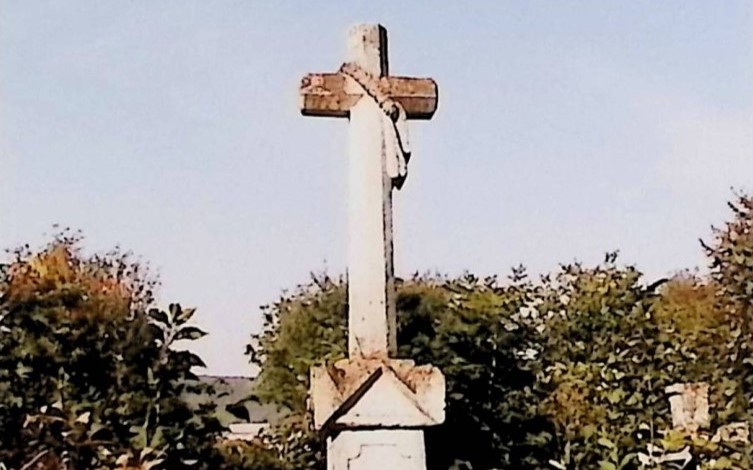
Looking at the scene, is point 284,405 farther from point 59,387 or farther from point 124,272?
point 124,272

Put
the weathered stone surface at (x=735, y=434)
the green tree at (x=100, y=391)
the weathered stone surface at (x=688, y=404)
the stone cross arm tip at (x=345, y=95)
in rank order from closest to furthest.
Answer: the weathered stone surface at (x=735, y=434) → the green tree at (x=100, y=391) → the stone cross arm tip at (x=345, y=95) → the weathered stone surface at (x=688, y=404)

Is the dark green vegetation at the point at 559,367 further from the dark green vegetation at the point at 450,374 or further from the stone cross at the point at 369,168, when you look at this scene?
the stone cross at the point at 369,168

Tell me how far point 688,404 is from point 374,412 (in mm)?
2725

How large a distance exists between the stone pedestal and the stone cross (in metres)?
0.18

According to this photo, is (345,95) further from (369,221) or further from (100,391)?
(100,391)

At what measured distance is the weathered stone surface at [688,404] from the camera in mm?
6836

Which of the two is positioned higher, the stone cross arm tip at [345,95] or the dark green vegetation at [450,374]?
the stone cross arm tip at [345,95]

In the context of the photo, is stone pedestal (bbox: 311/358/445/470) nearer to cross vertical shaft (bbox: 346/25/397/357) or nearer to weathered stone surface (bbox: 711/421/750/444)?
cross vertical shaft (bbox: 346/25/397/357)

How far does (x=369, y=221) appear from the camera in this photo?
5.22m

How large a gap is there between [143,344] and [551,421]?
13.6 feet

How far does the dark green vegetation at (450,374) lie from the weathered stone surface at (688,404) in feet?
0.41

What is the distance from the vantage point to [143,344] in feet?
15.4

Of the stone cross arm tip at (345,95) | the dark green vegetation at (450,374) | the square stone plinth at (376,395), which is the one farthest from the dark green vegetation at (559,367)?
the stone cross arm tip at (345,95)

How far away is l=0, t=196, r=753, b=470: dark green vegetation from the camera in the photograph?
15.3 ft
